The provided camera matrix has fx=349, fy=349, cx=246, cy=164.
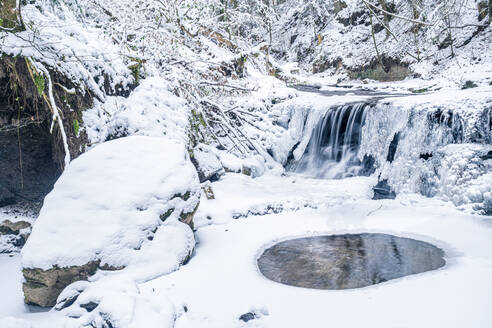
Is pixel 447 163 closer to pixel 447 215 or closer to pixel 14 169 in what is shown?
pixel 447 215

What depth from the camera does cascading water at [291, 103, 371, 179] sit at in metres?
8.40

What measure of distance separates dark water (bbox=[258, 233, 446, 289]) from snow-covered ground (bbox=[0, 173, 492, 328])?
17 cm

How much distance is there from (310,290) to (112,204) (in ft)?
7.04

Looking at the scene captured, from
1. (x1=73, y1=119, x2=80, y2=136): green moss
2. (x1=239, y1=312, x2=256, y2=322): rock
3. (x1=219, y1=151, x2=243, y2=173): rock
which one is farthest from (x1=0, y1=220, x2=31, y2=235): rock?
(x1=219, y1=151, x2=243, y2=173): rock

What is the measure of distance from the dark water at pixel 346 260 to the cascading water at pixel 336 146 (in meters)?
3.86

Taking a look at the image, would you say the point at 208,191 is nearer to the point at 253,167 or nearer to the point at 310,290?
the point at 253,167

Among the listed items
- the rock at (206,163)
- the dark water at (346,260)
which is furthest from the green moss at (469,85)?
the rock at (206,163)

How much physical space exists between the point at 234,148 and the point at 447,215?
4462mm

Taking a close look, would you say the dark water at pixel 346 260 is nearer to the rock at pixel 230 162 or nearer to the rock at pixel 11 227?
the rock at pixel 230 162

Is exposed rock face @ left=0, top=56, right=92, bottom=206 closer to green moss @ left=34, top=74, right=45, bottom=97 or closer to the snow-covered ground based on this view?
green moss @ left=34, top=74, right=45, bottom=97

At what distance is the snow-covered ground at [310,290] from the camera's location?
263 cm

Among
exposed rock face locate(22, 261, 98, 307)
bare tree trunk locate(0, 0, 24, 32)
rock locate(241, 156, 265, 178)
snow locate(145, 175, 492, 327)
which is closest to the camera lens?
snow locate(145, 175, 492, 327)

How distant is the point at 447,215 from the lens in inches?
196

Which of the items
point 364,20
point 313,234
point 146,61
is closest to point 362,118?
point 313,234
